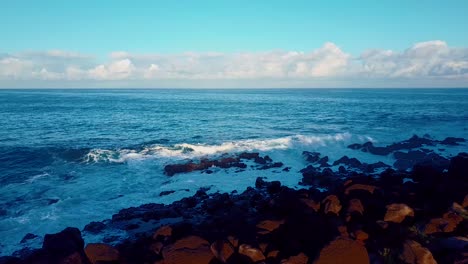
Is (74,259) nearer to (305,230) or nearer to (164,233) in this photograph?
(164,233)

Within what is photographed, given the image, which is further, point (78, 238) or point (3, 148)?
point (3, 148)

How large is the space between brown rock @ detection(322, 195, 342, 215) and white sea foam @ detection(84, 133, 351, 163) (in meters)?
16.6

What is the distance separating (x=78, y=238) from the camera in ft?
Answer: 35.8

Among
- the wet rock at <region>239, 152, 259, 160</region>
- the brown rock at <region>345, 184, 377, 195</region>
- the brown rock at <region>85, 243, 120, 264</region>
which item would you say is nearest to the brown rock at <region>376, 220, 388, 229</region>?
the brown rock at <region>345, 184, 377, 195</region>

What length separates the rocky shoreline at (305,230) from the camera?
7.77m

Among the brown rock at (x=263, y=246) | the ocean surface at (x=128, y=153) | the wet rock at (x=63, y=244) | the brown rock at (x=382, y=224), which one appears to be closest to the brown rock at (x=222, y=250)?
the brown rock at (x=263, y=246)

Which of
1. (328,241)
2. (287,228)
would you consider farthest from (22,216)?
(328,241)

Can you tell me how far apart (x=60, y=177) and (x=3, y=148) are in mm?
9711

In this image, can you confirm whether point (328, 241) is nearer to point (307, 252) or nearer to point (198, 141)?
point (307, 252)

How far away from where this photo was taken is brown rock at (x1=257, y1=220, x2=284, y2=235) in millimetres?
9939

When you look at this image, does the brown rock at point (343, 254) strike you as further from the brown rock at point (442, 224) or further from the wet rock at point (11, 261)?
the wet rock at point (11, 261)

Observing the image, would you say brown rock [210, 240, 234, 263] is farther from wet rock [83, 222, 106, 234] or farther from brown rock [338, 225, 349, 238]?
wet rock [83, 222, 106, 234]

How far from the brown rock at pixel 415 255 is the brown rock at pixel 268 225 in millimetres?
3752

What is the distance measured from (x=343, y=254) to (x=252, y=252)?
2.28 m
